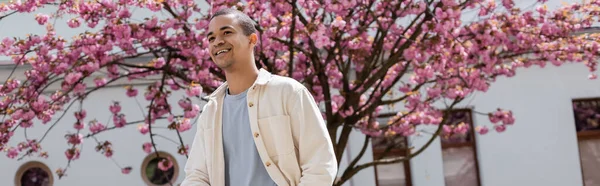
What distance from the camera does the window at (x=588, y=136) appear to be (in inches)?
457

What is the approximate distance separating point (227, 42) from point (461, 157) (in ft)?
29.0

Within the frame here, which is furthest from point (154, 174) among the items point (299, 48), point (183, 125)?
point (299, 48)

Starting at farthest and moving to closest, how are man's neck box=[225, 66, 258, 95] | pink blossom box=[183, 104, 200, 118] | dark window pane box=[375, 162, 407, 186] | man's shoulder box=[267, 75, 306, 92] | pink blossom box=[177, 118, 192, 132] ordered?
1. dark window pane box=[375, 162, 407, 186]
2. pink blossom box=[183, 104, 200, 118]
3. pink blossom box=[177, 118, 192, 132]
4. man's neck box=[225, 66, 258, 95]
5. man's shoulder box=[267, 75, 306, 92]

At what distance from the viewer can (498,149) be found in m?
11.3

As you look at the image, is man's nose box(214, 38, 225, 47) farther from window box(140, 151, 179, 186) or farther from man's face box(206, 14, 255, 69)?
window box(140, 151, 179, 186)

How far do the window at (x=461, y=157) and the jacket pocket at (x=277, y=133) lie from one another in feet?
28.5

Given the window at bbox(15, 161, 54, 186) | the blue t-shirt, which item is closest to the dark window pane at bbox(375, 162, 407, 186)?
the window at bbox(15, 161, 54, 186)

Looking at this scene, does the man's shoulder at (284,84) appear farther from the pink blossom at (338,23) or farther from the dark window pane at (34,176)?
the dark window pane at (34,176)

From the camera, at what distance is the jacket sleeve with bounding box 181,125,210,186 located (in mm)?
3326

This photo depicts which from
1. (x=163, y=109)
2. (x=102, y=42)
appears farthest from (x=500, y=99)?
(x=102, y=42)

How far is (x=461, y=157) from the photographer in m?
11.6

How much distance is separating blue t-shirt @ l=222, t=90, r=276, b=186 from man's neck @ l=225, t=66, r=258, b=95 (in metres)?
0.03

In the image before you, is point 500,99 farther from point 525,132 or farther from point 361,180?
point 361,180

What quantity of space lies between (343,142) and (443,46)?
4.64 feet
